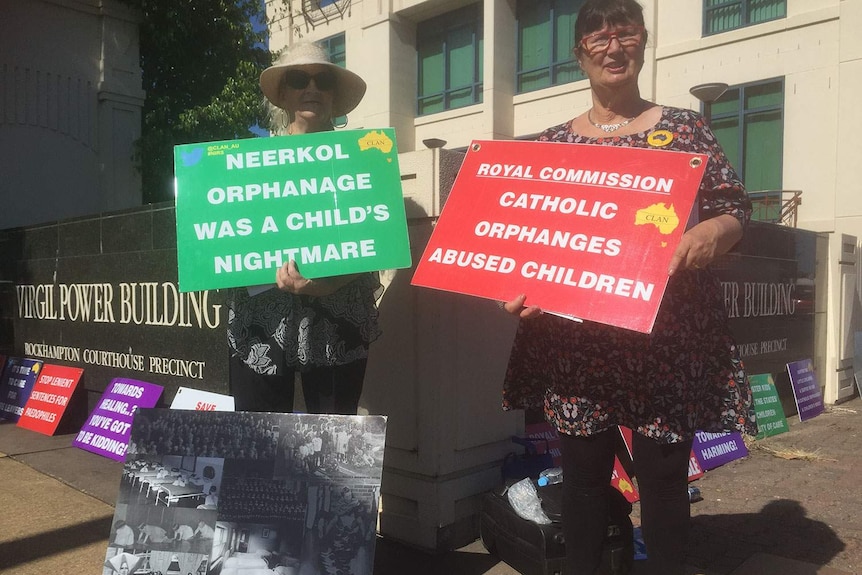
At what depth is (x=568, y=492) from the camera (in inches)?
85.0

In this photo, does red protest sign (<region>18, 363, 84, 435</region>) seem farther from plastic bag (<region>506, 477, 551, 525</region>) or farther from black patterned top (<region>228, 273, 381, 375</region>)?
plastic bag (<region>506, 477, 551, 525</region>)

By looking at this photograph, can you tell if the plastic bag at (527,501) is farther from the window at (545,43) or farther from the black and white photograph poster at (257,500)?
the window at (545,43)

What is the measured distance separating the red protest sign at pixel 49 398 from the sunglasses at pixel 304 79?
389 centimetres

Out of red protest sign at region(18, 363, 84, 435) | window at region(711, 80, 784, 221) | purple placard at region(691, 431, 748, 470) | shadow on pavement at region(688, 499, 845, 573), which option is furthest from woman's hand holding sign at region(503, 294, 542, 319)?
window at region(711, 80, 784, 221)

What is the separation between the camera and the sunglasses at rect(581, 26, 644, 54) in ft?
6.59

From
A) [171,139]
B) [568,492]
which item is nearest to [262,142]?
[568,492]

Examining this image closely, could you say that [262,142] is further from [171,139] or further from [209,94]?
[209,94]

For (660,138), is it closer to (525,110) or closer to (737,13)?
(737,13)

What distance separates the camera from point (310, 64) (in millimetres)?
2432

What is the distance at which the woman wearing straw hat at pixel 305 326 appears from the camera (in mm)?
2379

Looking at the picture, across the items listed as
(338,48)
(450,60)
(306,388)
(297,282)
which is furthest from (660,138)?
(338,48)

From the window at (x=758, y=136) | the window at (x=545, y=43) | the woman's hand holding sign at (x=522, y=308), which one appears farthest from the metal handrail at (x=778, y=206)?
the woman's hand holding sign at (x=522, y=308)

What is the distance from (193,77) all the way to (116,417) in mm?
8648

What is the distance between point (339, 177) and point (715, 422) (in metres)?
1.42
